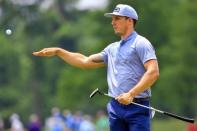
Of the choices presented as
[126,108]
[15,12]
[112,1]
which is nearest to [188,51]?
[112,1]

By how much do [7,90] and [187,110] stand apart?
14719mm

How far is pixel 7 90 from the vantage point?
256 feet

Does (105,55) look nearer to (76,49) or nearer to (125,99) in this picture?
(125,99)

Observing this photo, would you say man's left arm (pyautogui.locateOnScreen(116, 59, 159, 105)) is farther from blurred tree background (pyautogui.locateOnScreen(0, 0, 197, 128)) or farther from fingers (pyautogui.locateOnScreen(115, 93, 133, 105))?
blurred tree background (pyautogui.locateOnScreen(0, 0, 197, 128))

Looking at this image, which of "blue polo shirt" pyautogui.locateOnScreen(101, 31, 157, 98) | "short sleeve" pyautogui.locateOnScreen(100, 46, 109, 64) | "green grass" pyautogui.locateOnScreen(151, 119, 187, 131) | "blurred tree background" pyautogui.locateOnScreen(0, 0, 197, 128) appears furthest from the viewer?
"blurred tree background" pyautogui.locateOnScreen(0, 0, 197, 128)

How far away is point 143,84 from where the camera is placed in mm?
10180

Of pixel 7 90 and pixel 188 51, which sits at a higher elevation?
pixel 188 51

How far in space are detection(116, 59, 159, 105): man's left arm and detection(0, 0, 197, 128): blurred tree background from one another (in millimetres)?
51412

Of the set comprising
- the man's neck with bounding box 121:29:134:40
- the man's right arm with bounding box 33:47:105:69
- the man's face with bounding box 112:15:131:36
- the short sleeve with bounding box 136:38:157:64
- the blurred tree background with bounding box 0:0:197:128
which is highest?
the man's face with bounding box 112:15:131:36

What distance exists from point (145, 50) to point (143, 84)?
356 millimetres

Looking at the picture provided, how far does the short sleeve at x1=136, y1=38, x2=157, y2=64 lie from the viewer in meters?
10.3

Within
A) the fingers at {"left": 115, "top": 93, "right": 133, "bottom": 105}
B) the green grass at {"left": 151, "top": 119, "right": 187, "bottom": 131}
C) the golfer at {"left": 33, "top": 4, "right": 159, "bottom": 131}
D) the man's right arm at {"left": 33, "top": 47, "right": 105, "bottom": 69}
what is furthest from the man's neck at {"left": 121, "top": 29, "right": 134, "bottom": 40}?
the green grass at {"left": 151, "top": 119, "right": 187, "bottom": 131}

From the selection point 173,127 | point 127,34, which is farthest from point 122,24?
point 173,127

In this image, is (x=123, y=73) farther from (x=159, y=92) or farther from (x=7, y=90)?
(x=7, y=90)
